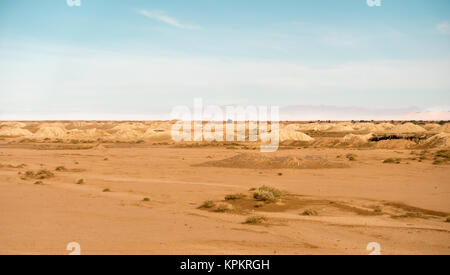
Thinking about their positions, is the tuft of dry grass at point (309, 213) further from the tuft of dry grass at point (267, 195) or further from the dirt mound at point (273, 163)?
the dirt mound at point (273, 163)

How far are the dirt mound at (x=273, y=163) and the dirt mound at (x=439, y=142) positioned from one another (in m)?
22.4

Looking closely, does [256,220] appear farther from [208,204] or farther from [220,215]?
[208,204]

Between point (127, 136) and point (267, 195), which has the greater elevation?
point (127, 136)

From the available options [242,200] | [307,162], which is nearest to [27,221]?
[242,200]

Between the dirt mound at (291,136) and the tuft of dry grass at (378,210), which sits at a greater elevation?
the dirt mound at (291,136)

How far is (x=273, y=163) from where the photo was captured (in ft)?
103

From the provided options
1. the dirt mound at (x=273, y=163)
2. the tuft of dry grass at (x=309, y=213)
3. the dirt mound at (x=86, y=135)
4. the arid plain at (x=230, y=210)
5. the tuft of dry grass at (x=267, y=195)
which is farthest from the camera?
the dirt mound at (x=86, y=135)

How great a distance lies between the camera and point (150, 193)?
772 inches

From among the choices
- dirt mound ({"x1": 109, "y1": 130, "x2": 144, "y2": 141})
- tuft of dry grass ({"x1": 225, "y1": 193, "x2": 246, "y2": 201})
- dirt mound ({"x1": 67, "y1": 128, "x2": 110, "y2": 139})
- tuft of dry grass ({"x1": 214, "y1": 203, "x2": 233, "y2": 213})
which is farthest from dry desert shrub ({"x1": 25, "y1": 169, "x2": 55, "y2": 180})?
dirt mound ({"x1": 67, "y1": 128, "x2": 110, "y2": 139})

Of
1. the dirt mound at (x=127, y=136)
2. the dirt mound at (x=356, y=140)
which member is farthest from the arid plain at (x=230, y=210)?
the dirt mound at (x=127, y=136)

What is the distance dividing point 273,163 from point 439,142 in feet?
90.8

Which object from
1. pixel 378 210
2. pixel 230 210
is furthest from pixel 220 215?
pixel 378 210

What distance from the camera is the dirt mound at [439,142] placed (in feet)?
151
